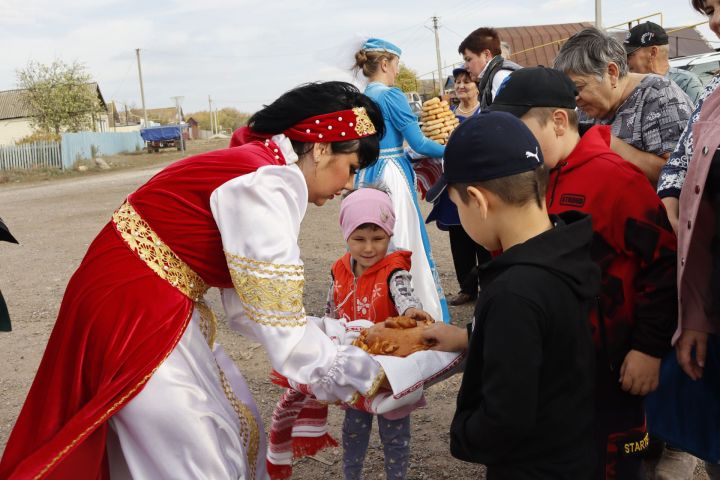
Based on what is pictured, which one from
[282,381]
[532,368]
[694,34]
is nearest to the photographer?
[532,368]

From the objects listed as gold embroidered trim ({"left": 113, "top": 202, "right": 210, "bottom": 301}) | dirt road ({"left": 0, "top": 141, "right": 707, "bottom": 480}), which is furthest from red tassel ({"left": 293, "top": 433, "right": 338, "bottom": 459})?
gold embroidered trim ({"left": 113, "top": 202, "right": 210, "bottom": 301})

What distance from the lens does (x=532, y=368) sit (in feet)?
5.62

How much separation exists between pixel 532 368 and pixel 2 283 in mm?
7833

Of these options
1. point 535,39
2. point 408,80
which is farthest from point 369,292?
point 408,80

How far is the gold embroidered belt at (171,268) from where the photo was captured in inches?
85.4

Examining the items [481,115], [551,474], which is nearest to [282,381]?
[551,474]

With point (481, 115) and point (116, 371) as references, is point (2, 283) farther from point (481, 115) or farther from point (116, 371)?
point (481, 115)

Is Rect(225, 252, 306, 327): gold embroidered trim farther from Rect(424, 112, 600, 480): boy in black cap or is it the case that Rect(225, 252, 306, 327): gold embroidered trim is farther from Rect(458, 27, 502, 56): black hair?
Rect(458, 27, 502, 56): black hair

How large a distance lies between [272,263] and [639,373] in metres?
1.23

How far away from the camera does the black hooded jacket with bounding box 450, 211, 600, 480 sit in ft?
5.64

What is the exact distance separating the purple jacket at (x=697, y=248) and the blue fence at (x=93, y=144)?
32290 mm

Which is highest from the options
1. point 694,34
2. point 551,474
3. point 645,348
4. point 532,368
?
point 694,34

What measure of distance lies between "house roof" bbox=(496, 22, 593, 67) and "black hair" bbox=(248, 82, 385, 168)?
25472 mm

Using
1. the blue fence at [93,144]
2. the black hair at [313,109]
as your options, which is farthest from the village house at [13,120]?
the black hair at [313,109]
